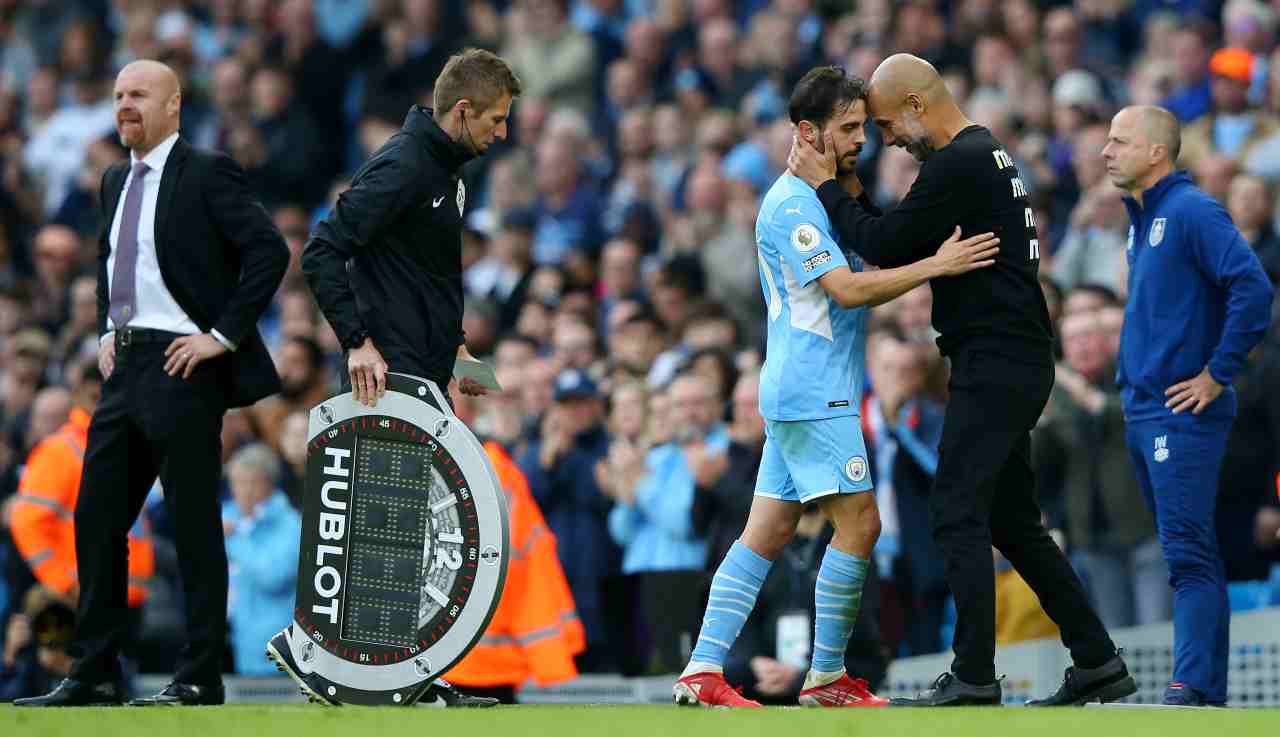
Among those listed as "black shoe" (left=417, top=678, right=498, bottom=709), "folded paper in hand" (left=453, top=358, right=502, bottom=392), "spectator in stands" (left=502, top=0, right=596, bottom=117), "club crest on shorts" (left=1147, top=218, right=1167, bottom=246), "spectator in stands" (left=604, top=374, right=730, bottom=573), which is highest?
"spectator in stands" (left=502, top=0, right=596, bottom=117)

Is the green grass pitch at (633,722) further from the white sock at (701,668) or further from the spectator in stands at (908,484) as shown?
the spectator in stands at (908,484)

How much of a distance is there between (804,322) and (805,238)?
0.89ft

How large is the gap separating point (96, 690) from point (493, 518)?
1.64 metres

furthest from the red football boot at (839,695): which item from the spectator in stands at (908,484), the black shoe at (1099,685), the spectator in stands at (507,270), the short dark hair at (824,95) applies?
the spectator in stands at (507,270)

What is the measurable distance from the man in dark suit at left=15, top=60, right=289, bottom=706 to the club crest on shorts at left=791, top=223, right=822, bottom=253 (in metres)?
1.95

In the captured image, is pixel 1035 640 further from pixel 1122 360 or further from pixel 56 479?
pixel 56 479

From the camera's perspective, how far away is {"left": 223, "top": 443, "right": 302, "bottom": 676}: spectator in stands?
37.3 ft

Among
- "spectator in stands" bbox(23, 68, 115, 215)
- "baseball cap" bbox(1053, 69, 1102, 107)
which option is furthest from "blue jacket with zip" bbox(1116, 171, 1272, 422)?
"spectator in stands" bbox(23, 68, 115, 215)

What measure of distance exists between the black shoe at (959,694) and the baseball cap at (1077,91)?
6397 millimetres

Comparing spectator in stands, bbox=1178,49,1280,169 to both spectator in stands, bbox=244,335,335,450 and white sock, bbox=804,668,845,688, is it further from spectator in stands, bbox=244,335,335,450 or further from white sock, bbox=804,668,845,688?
white sock, bbox=804,668,845,688

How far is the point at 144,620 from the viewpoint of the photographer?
38.9ft

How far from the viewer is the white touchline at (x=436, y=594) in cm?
686

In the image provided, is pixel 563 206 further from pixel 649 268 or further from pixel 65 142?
pixel 65 142

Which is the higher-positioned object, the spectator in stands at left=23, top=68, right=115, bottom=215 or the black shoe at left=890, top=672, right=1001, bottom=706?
the spectator in stands at left=23, top=68, right=115, bottom=215
